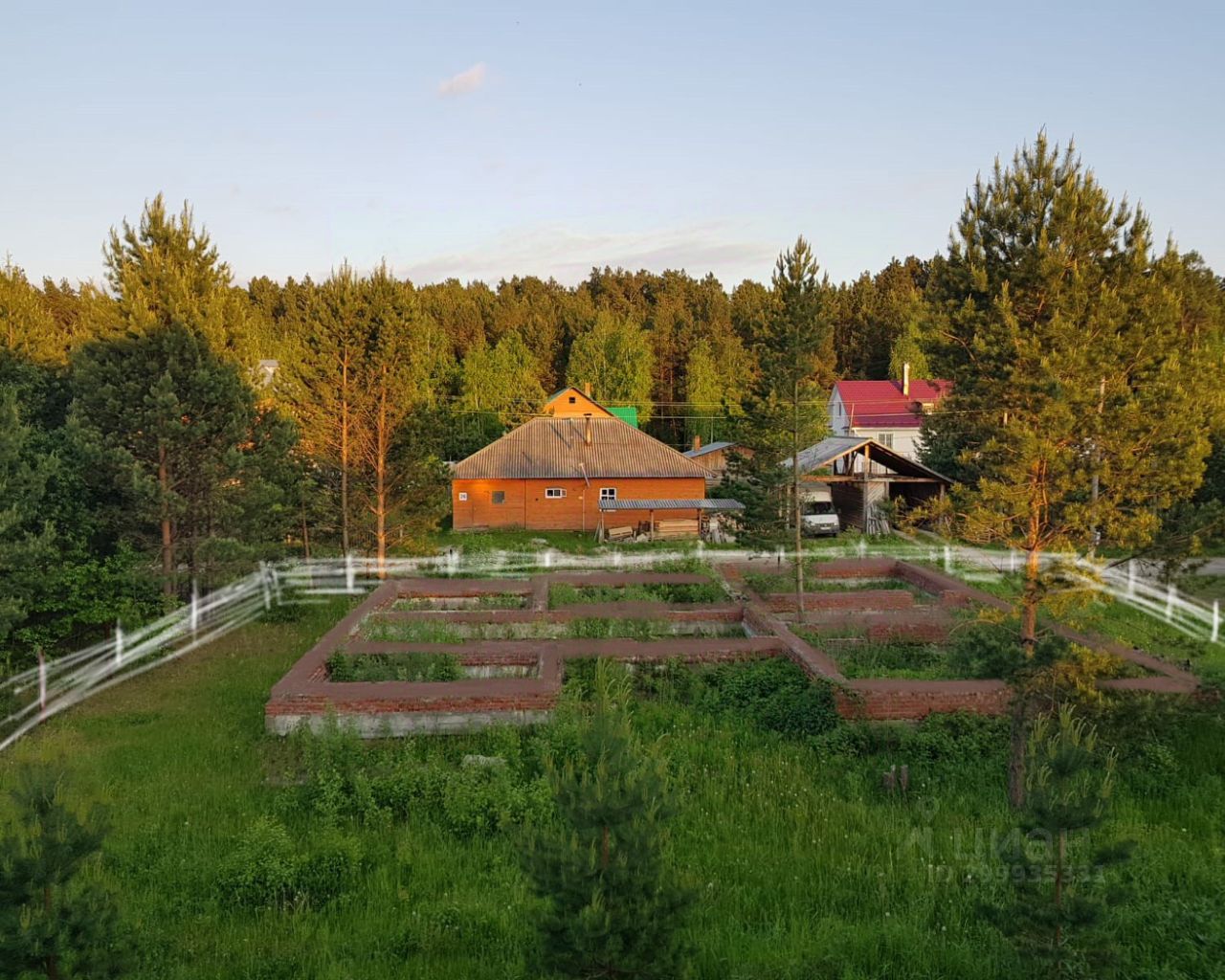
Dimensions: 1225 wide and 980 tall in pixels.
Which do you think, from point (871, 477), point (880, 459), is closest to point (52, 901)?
point (871, 477)

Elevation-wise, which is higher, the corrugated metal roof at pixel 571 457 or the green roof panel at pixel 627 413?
the green roof panel at pixel 627 413

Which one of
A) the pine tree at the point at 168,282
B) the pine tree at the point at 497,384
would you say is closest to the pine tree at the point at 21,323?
the pine tree at the point at 168,282

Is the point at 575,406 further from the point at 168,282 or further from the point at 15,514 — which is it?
the point at 15,514

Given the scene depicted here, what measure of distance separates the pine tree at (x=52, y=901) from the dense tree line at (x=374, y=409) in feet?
26.3

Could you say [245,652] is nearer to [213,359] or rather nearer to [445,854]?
[213,359]

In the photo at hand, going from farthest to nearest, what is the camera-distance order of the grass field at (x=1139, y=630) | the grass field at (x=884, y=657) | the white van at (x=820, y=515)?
the white van at (x=820, y=515), the grass field at (x=884, y=657), the grass field at (x=1139, y=630)

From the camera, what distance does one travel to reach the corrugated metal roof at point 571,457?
109ft

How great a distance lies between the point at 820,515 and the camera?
32000 mm

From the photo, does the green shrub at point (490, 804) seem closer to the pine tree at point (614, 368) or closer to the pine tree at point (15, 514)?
the pine tree at point (15, 514)

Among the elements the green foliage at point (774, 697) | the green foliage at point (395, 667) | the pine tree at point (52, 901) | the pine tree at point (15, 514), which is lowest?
the green foliage at point (774, 697)

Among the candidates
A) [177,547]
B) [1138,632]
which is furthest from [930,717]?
[177,547]

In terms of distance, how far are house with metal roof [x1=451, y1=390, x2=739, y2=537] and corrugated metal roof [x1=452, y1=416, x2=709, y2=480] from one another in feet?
0.14

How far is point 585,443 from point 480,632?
2191cm

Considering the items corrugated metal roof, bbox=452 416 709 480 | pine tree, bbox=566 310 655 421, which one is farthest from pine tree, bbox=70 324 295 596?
pine tree, bbox=566 310 655 421
